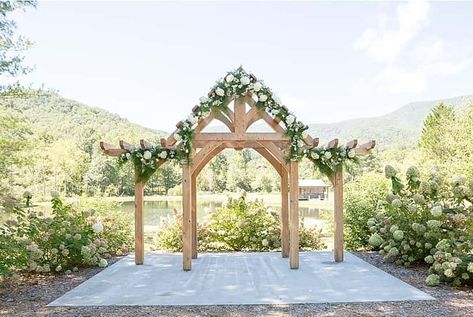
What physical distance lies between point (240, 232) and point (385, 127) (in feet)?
279

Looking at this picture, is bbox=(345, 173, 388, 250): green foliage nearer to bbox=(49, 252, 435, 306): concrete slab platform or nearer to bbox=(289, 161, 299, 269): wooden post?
bbox=(49, 252, 435, 306): concrete slab platform

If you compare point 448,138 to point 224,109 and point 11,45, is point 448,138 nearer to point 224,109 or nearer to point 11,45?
point 224,109

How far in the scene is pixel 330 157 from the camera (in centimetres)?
732

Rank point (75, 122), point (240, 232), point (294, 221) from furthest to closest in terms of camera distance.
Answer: point (75, 122), point (240, 232), point (294, 221)

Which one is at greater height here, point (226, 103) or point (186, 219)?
point (226, 103)

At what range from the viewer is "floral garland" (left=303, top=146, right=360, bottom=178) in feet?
24.0

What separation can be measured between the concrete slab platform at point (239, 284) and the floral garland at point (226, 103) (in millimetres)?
1766

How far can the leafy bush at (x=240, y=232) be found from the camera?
372 inches

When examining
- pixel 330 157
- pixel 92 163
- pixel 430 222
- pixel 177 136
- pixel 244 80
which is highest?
pixel 92 163

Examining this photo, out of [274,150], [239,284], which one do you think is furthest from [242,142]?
[239,284]

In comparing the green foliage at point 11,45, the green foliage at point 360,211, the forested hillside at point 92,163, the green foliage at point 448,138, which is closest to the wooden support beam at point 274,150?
the green foliage at point 360,211

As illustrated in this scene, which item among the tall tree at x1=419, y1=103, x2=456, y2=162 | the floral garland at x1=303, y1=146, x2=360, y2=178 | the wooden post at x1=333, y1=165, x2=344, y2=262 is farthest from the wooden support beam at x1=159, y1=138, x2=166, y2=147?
the tall tree at x1=419, y1=103, x2=456, y2=162

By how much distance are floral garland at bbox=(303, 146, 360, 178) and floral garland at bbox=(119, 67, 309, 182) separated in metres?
0.26

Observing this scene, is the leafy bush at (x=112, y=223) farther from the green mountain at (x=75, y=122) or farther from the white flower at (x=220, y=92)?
the green mountain at (x=75, y=122)
